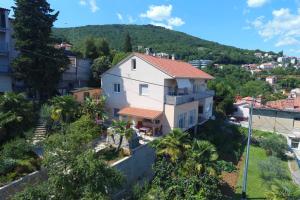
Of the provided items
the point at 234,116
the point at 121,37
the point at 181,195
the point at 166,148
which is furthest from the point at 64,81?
the point at 121,37

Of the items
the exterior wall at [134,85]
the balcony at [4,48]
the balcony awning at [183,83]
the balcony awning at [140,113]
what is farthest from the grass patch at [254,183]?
the balcony at [4,48]

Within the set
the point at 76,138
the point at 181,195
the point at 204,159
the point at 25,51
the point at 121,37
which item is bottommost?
the point at 181,195

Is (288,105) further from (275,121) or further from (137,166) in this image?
(137,166)

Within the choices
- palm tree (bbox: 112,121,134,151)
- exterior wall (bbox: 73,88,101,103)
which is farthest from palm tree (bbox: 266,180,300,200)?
exterior wall (bbox: 73,88,101,103)

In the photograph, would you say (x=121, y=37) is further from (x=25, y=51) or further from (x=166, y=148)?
(x=166, y=148)

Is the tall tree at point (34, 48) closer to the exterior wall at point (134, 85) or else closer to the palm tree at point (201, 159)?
the exterior wall at point (134, 85)

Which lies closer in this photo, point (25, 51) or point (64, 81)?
point (25, 51)

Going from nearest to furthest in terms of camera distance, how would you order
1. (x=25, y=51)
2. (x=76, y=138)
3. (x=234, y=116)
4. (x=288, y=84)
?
(x=76, y=138), (x=25, y=51), (x=234, y=116), (x=288, y=84)

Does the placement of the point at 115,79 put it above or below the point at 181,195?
above
